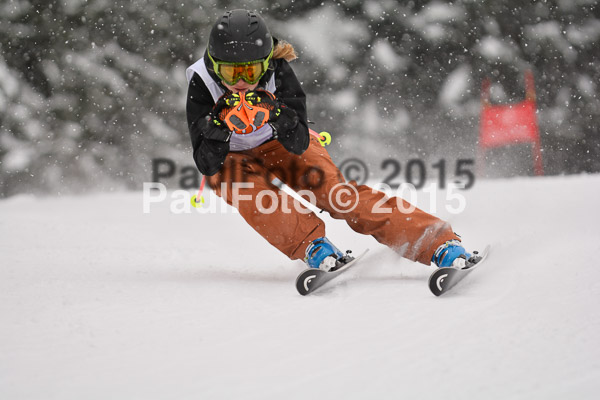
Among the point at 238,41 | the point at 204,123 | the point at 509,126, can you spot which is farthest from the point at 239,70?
the point at 509,126

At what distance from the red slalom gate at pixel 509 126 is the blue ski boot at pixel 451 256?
14.3ft

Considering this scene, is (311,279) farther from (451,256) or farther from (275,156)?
(275,156)

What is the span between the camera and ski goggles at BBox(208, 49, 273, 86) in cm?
211

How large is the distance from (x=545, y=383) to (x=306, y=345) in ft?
1.68

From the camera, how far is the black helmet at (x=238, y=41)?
208 cm

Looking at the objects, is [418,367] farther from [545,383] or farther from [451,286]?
[451,286]

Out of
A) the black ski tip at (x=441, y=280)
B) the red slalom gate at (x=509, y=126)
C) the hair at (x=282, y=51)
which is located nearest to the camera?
the black ski tip at (x=441, y=280)

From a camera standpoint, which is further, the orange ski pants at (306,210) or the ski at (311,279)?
the orange ski pants at (306,210)

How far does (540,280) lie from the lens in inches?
71.9

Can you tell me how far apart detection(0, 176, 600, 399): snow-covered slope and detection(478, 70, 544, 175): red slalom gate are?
3393 millimetres

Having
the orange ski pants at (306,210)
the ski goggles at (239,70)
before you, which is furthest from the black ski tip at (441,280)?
the ski goggles at (239,70)

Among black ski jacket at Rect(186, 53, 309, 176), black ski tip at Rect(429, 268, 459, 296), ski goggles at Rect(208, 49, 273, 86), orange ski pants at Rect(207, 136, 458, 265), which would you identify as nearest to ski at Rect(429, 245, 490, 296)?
black ski tip at Rect(429, 268, 459, 296)

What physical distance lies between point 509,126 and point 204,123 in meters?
4.77

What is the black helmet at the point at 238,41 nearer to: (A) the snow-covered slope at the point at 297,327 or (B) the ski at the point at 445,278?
(A) the snow-covered slope at the point at 297,327
